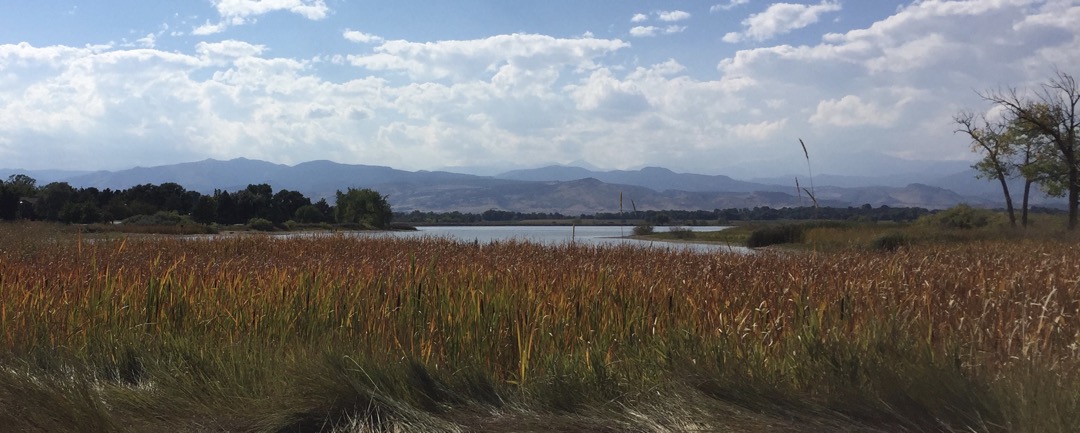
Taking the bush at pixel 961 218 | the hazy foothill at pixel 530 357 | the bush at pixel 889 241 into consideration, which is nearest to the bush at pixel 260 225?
the bush at pixel 889 241

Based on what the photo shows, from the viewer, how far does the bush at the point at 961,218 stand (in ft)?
142

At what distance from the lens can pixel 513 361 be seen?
5.89 metres

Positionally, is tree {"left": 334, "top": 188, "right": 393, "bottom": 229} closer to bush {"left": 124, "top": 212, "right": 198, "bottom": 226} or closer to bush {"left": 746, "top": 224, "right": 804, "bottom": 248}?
bush {"left": 124, "top": 212, "right": 198, "bottom": 226}

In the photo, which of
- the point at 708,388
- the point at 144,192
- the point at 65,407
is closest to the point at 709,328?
the point at 708,388

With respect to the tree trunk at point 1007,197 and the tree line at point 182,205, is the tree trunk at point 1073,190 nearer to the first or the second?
the tree trunk at point 1007,197

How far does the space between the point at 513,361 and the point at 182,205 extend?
66.3 meters

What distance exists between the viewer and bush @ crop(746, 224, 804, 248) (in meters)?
37.0

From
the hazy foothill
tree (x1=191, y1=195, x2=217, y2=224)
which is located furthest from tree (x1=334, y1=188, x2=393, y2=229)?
the hazy foothill

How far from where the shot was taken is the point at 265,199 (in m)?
65.5

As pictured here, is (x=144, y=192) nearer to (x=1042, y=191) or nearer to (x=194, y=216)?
(x=194, y=216)

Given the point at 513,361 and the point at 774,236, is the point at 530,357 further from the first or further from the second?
the point at 774,236

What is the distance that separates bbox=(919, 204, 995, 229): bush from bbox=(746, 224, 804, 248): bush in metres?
11.3

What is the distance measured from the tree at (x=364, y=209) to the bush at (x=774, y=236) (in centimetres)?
3978

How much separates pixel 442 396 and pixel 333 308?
3.20 metres
